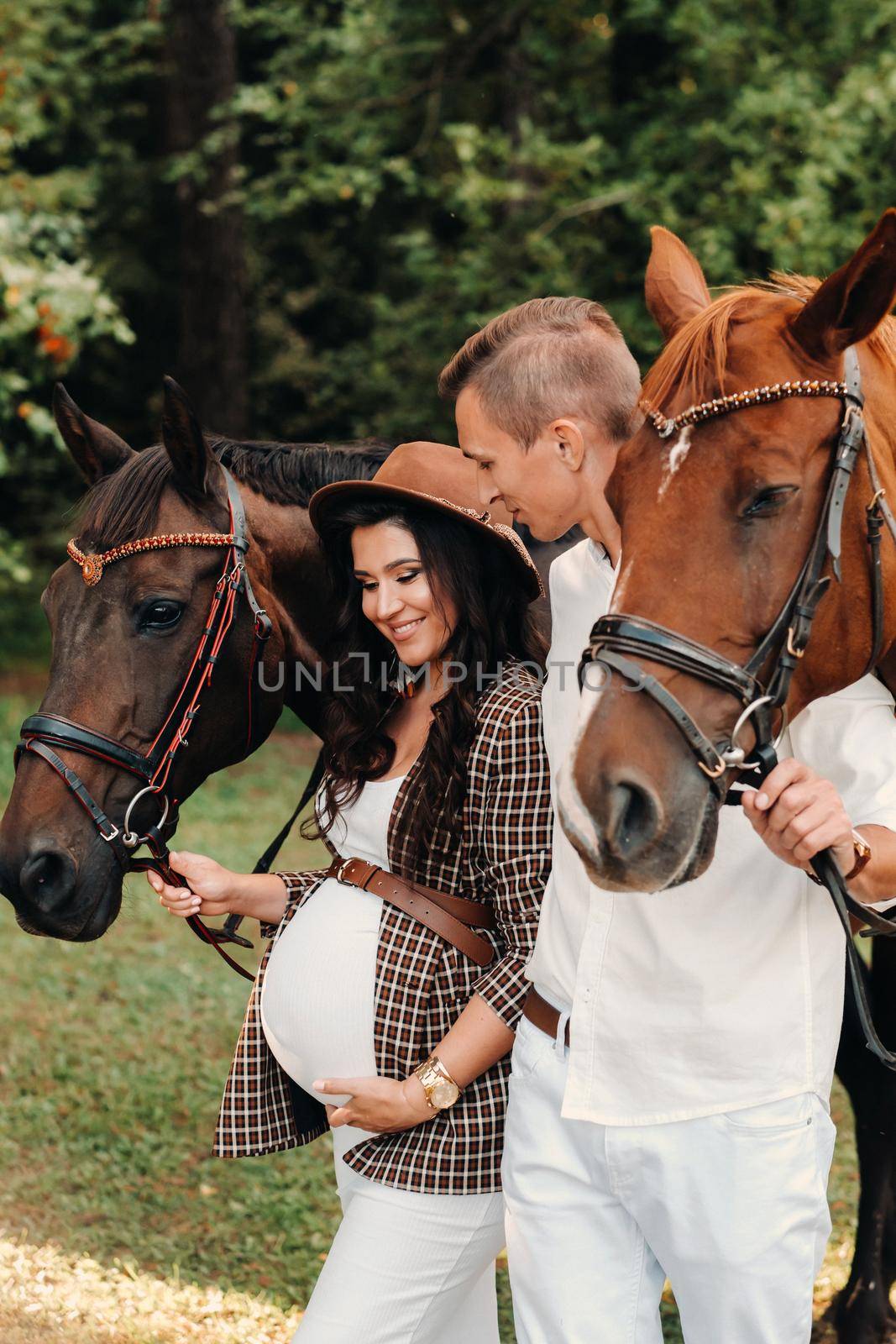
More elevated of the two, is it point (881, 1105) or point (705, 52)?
point (705, 52)

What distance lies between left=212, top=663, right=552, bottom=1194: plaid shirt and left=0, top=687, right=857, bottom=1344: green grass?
1070mm

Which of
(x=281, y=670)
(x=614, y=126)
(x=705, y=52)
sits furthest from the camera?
(x=614, y=126)

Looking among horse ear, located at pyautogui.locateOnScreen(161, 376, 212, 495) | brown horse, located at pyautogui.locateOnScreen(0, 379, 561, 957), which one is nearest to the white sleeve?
brown horse, located at pyautogui.locateOnScreen(0, 379, 561, 957)

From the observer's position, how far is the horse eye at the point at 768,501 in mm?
1662

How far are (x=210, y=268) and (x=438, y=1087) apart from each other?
12684mm

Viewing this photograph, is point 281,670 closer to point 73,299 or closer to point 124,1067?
point 124,1067

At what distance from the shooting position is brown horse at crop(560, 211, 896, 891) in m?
1.56

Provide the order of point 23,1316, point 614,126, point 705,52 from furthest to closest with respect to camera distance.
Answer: point 614,126 → point 705,52 → point 23,1316

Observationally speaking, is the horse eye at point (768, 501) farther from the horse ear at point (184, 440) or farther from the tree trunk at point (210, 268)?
the tree trunk at point (210, 268)

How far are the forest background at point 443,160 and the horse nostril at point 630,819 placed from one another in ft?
24.4

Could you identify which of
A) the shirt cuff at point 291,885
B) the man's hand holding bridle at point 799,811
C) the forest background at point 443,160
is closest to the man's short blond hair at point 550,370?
the man's hand holding bridle at point 799,811

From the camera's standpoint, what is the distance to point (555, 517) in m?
2.23

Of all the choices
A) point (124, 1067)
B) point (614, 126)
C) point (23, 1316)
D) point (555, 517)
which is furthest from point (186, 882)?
point (614, 126)

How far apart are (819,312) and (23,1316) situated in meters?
3.33
